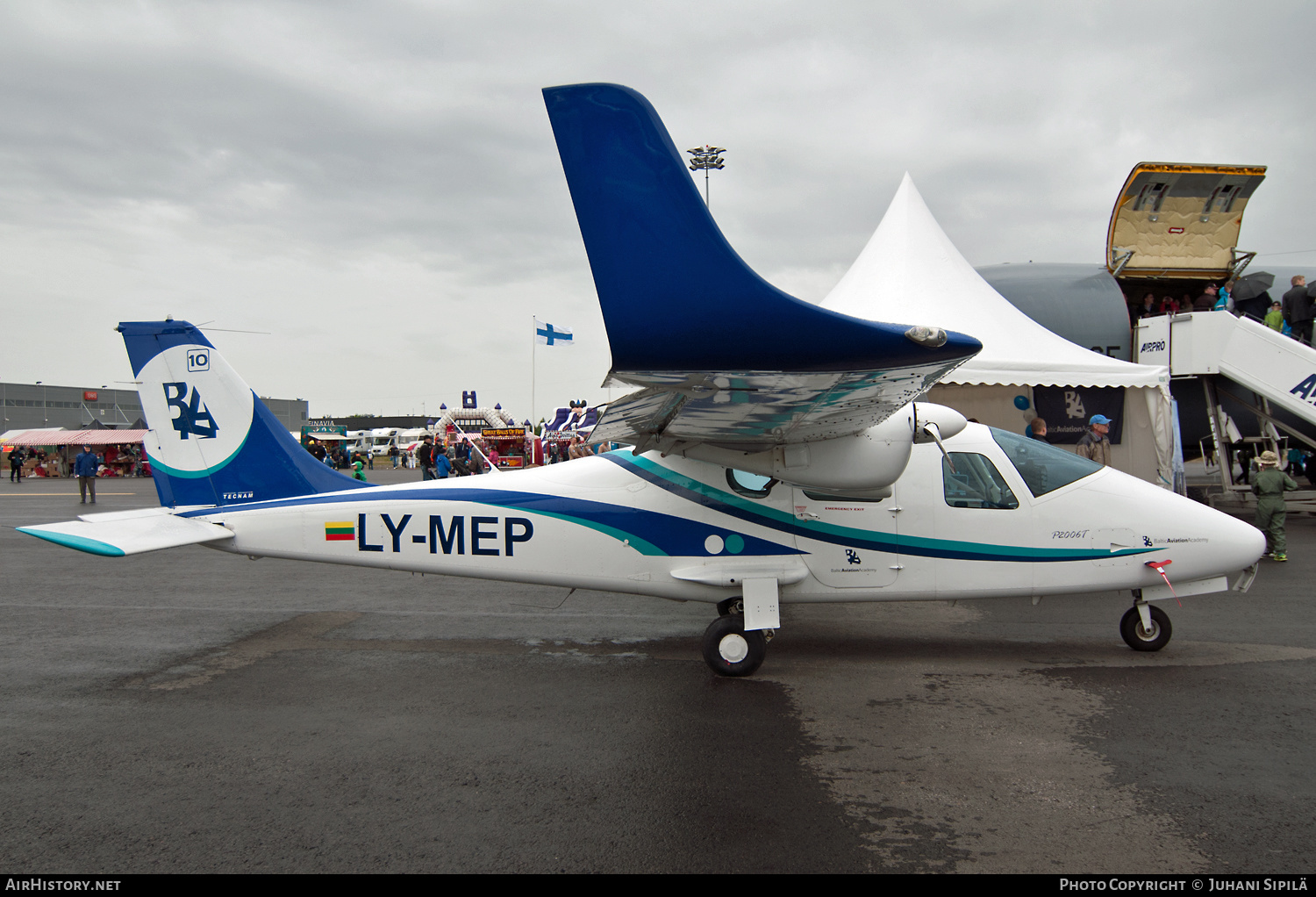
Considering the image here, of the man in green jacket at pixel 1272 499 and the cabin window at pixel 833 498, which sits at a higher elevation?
the cabin window at pixel 833 498

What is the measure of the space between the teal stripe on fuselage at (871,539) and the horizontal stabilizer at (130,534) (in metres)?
3.67

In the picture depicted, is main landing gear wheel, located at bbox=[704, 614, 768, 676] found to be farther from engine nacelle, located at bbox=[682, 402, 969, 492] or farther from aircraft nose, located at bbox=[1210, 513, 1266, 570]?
aircraft nose, located at bbox=[1210, 513, 1266, 570]

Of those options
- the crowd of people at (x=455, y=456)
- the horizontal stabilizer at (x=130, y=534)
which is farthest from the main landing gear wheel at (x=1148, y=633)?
the horizontal stabilizer at (x=130, y=534)

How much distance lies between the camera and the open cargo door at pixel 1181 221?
45.9ft

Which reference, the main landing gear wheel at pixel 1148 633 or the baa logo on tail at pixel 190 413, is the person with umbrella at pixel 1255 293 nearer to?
the main landing gear wheel at pixel 1148 633

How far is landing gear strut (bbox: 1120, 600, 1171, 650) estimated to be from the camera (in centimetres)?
585

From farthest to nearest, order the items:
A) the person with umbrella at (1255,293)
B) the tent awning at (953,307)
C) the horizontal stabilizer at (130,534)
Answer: the person with umbrella at (1255,293) → the tent awning at (953,307) → the horizontal stabilizer at (130,534)

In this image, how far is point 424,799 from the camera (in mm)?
3568

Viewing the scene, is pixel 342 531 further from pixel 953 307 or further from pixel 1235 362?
pixel 1235 362

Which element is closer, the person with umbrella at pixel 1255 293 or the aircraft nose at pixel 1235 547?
the aircraft nose at pixel 1235 547

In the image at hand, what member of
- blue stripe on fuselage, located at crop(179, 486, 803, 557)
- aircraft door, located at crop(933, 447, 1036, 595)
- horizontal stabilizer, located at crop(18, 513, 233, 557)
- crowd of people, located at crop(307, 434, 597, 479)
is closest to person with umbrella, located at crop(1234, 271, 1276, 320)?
aircraft door, located at crop(933, 447, 1036, 595)

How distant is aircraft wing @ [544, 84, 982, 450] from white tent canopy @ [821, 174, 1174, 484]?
7843 mm

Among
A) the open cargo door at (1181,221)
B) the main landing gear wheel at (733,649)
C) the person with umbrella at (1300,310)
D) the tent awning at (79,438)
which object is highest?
the open cargo door at (1181,221)

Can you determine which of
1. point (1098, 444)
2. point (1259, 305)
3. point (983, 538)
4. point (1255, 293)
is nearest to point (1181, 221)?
point (1255, 293)
